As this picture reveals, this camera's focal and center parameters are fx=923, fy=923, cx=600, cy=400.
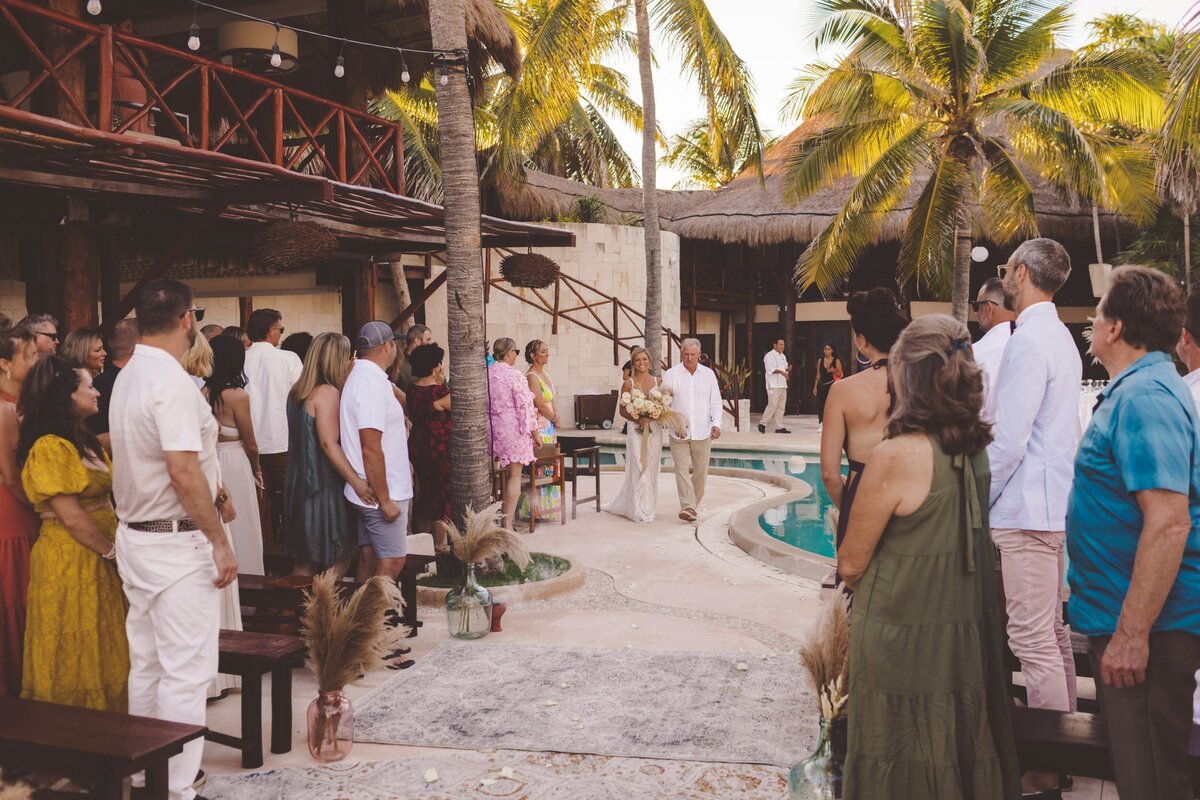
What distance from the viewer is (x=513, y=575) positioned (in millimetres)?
6863

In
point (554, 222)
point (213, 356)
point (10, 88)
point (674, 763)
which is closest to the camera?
point (674, 763)

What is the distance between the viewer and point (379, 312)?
63.5 feet

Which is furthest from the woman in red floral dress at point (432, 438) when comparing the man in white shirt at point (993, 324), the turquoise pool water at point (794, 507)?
the man in white shirt at point (993, 324)

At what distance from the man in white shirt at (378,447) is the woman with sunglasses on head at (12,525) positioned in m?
1.57

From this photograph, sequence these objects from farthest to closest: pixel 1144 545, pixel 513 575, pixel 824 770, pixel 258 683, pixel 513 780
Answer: pixel 513 575 → pixel 258 683 → pixel 513 780 → pixel 824 770 → pixel 1144 545

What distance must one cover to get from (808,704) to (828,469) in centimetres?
127

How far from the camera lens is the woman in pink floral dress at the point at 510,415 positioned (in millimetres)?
8344

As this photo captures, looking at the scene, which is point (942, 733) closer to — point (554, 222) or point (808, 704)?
point (808, 704)

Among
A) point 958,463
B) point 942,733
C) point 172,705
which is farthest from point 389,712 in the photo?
point 958,463

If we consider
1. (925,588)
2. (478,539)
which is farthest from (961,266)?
(925,588)

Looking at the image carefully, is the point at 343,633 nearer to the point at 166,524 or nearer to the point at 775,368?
the point at 166,524

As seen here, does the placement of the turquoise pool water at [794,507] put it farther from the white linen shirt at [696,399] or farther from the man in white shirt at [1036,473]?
the man in white shirt at [1036,473]

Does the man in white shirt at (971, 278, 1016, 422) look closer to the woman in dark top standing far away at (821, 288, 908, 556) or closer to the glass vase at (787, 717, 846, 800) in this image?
the woman in dark top standing far away at (821, 288, 908, 556)

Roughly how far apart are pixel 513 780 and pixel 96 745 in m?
1.53
